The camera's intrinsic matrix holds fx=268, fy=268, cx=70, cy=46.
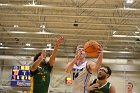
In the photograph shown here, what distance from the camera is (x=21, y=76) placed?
1762 centimetres

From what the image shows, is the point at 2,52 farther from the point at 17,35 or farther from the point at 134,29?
the point at 134,29

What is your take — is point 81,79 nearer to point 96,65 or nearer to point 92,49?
point 96,65

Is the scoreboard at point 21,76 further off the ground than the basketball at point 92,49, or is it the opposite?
the basketball at point 92,49

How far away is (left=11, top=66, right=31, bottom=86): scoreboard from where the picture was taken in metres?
17.5

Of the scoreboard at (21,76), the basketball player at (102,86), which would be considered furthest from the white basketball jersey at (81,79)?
the scoreboard at (21,76)

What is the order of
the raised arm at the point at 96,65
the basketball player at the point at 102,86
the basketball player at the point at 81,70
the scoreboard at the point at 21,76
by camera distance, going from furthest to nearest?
the scoreboard at the point at 21,76
the basketball player at the point at 102,86
the basketball player at the point at 81,70
the raised arm at the point at 96,65

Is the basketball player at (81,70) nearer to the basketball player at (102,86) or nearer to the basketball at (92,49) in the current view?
the basketball at (92,49)

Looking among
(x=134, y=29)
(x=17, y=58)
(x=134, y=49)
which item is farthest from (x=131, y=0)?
(x=17, y=58)

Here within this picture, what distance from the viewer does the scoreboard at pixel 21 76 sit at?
17547 mm

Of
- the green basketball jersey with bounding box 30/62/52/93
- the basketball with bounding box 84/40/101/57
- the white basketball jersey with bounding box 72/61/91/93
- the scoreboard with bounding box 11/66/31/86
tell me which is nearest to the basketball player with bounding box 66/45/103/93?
the white basketball jersey with bounding box 72/61/91/93

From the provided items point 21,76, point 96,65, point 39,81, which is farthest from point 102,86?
point 21,76

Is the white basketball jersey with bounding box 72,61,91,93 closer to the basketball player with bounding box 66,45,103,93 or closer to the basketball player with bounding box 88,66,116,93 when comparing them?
the basketball player with bounding box 66,45,103,93

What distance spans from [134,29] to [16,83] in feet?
27.9

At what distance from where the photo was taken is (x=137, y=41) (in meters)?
18.3
